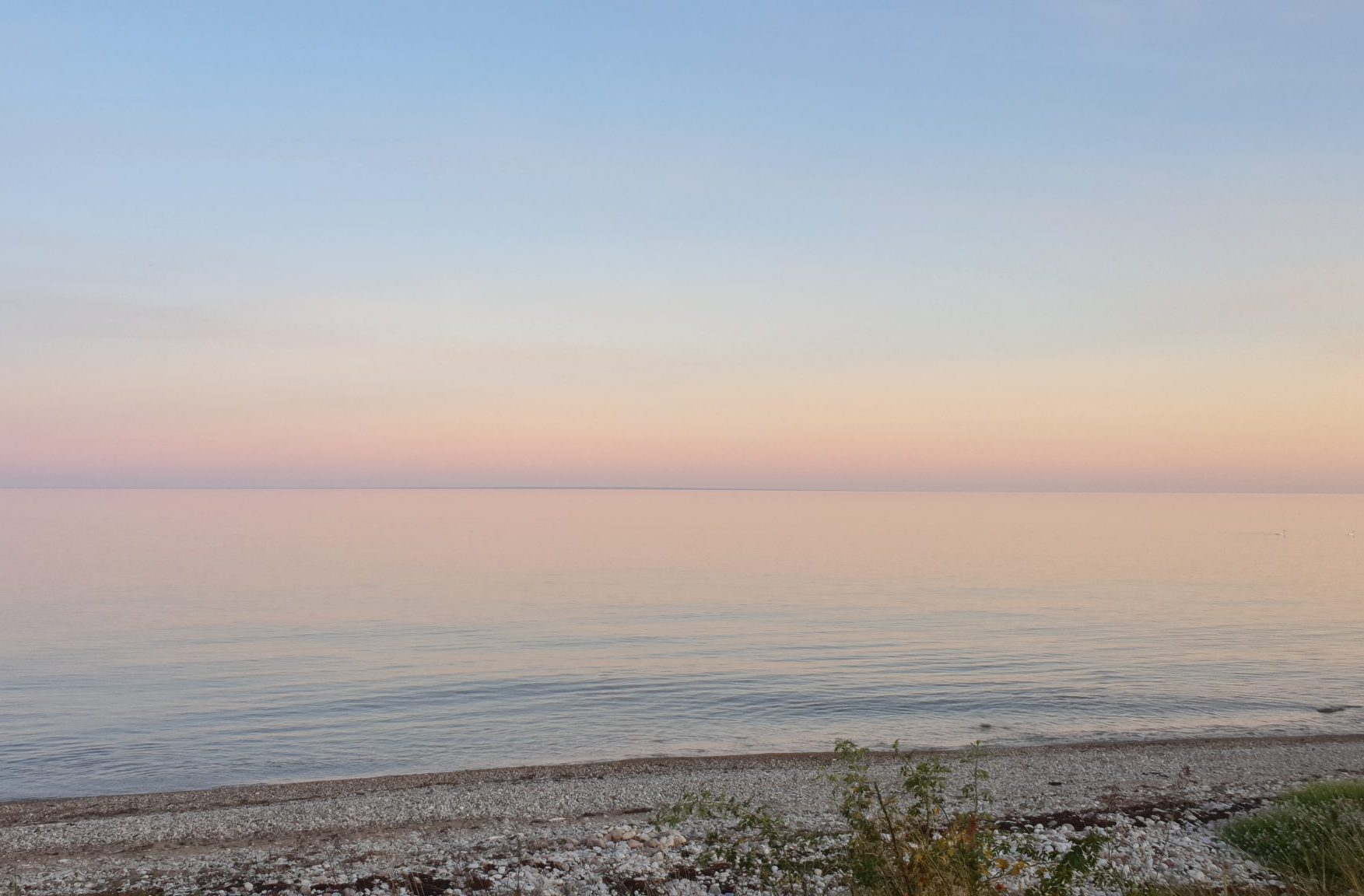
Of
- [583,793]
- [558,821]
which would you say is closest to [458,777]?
[583,793]

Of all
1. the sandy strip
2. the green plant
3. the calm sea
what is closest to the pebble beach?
the sandy strip

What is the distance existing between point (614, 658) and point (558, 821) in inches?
785

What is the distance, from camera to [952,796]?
18.7 meters

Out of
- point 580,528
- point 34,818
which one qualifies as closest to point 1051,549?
point 580,528

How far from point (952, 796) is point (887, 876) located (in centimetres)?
1275

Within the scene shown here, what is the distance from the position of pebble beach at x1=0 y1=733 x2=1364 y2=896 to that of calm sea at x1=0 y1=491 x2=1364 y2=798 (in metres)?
2.41

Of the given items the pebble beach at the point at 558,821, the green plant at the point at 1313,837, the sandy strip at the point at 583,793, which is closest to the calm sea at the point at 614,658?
the sandy strip at the point at 583,793

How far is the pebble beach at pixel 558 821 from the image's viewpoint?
1356 cm

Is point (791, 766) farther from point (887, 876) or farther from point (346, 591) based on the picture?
point (346, 591)

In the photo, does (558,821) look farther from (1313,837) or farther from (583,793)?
(1313,837)

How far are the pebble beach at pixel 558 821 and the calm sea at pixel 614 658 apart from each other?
241 centimetres

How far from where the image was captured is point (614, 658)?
124ft

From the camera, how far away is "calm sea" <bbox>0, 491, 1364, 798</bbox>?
85.4 ft

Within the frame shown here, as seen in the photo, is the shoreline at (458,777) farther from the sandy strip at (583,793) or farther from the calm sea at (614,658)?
the calm sea at (614,658)
